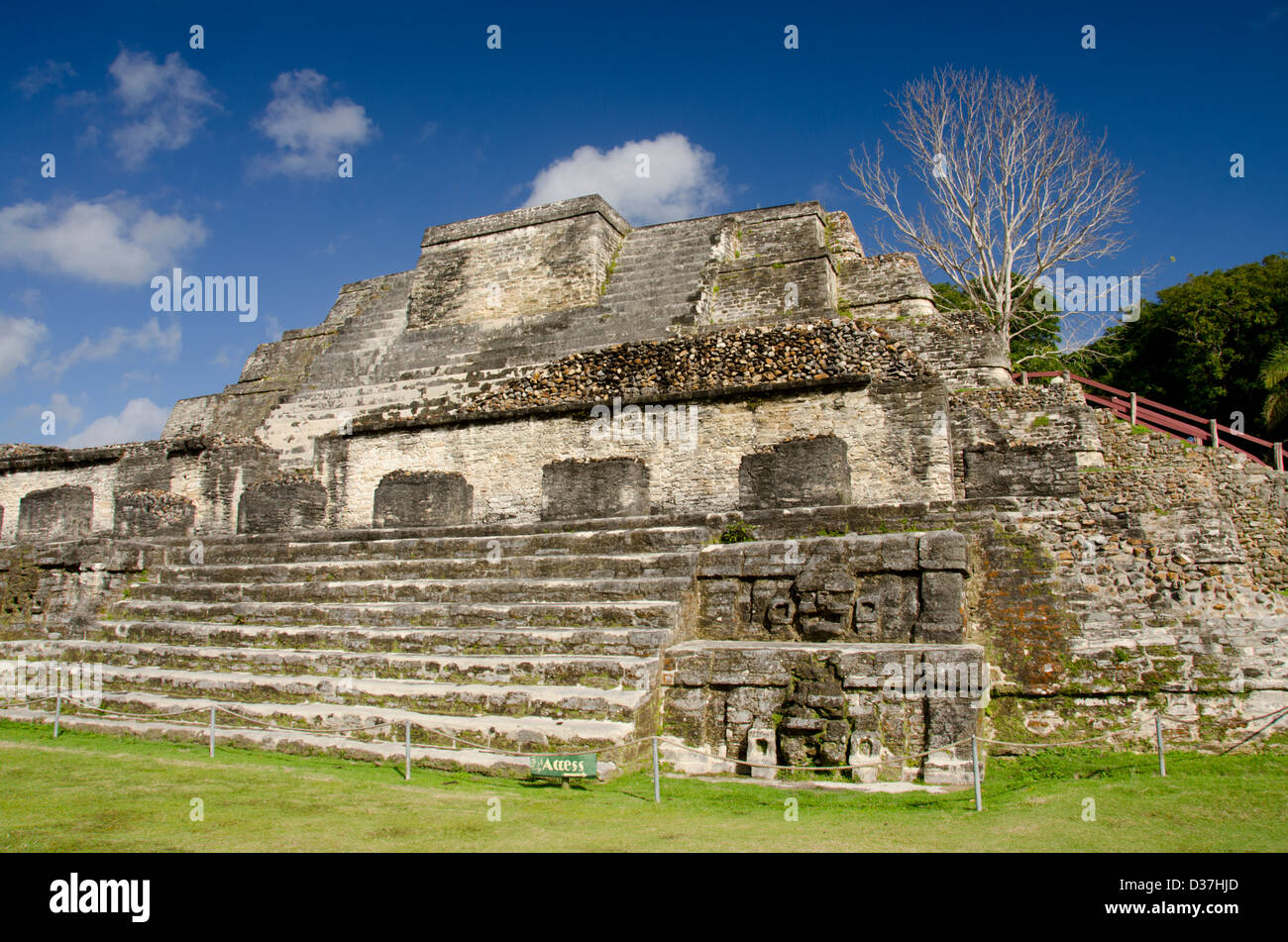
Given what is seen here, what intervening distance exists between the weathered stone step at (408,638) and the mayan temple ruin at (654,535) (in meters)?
0.03

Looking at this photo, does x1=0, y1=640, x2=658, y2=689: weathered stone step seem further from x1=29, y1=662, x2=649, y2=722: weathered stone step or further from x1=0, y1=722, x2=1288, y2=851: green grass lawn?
x1=0, y1=722, x2=1288, y2=851: green grass lawn

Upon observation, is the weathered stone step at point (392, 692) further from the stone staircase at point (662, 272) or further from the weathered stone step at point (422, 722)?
the stone staircase at point (662, 272)

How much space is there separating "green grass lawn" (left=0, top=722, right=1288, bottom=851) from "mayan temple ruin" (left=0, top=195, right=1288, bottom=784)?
0.41 m

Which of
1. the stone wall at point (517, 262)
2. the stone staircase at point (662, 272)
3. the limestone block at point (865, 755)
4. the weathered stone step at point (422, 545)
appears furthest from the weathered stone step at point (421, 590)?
the stone wall at point (517, 262)

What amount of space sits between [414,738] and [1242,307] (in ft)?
64.9

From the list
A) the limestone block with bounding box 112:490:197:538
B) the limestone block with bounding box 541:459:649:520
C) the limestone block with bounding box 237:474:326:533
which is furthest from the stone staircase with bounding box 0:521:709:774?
the limestone block with bounding box 112:490:197:538

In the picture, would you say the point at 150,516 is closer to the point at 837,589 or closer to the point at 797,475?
the point at 797,475

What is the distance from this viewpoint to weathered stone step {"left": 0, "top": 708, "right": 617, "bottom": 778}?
5629 millimetres

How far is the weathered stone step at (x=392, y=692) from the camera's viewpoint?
19.6 ft

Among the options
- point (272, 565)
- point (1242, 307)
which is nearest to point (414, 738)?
point (272, 565)

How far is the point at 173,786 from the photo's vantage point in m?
5.23

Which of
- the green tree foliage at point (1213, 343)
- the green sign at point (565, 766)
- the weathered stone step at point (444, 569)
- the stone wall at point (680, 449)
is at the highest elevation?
the green tree foliage at point (1213, 343)

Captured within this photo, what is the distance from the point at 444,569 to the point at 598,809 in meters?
4.09
